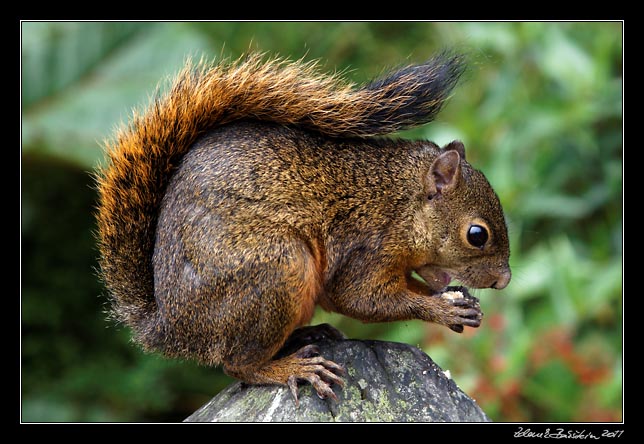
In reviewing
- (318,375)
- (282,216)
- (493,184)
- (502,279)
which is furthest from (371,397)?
(493,184)

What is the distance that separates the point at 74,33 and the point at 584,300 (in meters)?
2.80

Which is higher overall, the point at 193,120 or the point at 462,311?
the point at 193,120

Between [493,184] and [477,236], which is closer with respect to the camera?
[477,236]

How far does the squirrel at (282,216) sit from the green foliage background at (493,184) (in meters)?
1.08

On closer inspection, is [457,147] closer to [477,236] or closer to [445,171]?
[445,171]

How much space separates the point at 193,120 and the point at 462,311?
3.06 feet

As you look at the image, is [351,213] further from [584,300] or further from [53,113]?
[53,113]

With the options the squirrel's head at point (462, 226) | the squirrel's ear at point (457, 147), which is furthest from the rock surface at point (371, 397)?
the squirrel's ear at point (457, 147)

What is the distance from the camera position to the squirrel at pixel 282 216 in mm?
2279

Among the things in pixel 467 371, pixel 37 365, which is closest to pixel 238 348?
pixel 467 371

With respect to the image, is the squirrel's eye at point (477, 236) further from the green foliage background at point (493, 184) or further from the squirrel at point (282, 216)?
the green foliage background at point (493, 184)

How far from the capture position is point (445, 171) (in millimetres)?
2557

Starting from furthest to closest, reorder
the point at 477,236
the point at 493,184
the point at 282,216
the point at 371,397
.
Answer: the point at 493,184
the point at 477,236
the point at 282,216
the point at 371,397

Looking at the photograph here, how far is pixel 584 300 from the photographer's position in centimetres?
358
